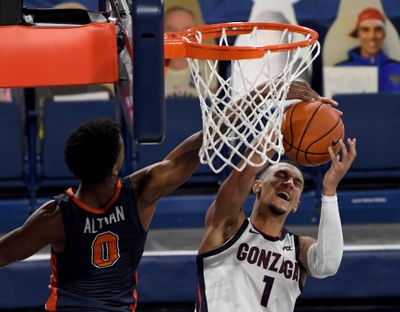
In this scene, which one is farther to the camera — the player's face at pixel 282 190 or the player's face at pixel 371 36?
the player's face at pixel 371 36

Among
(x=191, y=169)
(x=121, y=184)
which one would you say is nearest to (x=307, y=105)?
(x=191, y=169)

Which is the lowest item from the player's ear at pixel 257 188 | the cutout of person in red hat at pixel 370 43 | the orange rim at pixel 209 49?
the player's ear at pixel 257 188

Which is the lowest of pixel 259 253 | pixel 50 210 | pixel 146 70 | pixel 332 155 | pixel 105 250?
pixel 259 253

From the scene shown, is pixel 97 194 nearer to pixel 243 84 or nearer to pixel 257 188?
pixel 243 84

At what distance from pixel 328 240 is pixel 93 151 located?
3.47 feet

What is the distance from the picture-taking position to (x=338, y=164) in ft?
10.5

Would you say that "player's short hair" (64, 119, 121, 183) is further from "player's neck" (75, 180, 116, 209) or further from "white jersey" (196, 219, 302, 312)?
"white jersey" (196, 219, 302, 312)

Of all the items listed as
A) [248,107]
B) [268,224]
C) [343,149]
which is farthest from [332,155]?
[268,224]

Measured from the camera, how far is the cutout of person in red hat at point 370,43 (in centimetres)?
574

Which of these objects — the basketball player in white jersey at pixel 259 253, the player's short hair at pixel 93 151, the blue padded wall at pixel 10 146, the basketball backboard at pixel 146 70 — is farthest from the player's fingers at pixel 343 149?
the blue padded wall at pixel 10 146

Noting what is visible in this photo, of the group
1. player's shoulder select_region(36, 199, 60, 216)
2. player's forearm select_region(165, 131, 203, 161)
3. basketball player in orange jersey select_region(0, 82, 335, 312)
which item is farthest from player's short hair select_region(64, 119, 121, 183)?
player's forearm select_region(165, 131, 203, 161)

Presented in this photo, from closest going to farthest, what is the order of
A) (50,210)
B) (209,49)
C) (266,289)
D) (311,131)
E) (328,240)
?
(209,49) < (50,210) < (311,131) < (328,240) < (266,289)

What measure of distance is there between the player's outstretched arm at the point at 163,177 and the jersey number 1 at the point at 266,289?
0.74 m

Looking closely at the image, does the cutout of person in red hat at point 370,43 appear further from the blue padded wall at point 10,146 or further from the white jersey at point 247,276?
the white jersey at point 247,276
